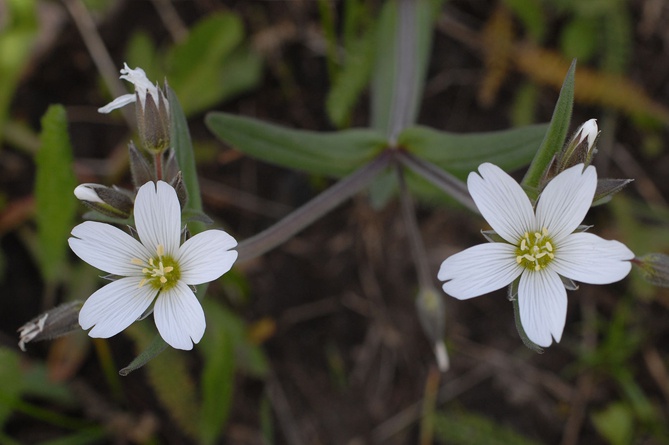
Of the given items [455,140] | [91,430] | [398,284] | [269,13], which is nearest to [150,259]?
[455,140]

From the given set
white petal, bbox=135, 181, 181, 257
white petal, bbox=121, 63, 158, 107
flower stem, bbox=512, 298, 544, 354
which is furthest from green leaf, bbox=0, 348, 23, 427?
flower stem, bbox=512, 298, 544, 354

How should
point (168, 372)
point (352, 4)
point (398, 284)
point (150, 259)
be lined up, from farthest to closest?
point (398, 284), point (352, 4), point (168, 372), point (150, 259)

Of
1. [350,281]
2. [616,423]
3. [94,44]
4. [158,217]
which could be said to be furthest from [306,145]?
[616,423]

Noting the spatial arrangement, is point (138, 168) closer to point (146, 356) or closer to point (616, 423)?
point (146, 356)

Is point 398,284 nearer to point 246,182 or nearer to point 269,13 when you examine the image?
point 246,182

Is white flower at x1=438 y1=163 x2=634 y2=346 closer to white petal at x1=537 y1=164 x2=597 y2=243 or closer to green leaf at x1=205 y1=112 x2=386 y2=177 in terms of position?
white petal at x1=537 y1=164 x2=597 y2=243

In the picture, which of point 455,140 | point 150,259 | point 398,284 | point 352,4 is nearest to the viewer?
point 150,259

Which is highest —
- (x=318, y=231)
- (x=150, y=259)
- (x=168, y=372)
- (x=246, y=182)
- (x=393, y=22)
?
(x=393, y=22)
